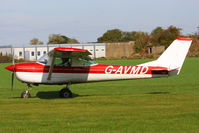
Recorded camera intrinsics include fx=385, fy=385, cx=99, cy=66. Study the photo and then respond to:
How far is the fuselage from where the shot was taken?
47.0 feet

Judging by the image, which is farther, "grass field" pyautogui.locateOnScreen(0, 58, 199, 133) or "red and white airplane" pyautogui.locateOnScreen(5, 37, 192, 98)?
"red and white airplane" pyautogui.locateOnScreen(5, 37, 192, 98)

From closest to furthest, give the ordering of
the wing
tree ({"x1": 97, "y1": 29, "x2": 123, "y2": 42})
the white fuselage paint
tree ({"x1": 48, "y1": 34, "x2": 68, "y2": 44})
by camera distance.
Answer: the wing < the white fuselage paint < tree ({"x1": 48, "y1": 34, "x2": 68, "y2": 44}) < tree ({"x1": 97, "y1": 29, "x2": 123, "y2": 42})

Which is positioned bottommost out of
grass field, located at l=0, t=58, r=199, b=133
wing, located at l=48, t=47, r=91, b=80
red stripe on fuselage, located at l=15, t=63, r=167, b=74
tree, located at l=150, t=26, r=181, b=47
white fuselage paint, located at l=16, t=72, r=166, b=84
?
grass field, located at l=0, t=58, r=199, b=133

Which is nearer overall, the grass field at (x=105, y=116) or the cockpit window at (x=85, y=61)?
the grass field at (x=105, y=116)

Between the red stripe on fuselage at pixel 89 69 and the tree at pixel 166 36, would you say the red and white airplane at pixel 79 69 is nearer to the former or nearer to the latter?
the red stripe on fuselage at pixel 89 69

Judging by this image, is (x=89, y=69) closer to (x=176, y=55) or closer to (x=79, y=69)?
(x=79, y=69)

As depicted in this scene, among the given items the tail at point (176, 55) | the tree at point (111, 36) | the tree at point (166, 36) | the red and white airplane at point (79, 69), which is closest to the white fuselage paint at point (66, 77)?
the red and white airplane at point (79, 69)

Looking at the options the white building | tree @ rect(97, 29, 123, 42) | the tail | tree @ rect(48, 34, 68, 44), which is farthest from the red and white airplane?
tree @ rect(97, 29, 123, 42)

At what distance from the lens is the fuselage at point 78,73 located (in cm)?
1432

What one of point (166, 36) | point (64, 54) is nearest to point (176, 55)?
point (64, 54)

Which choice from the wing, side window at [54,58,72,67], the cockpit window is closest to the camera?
the wing

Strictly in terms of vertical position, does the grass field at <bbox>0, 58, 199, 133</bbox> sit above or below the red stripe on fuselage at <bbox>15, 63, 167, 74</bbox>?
Answer: below

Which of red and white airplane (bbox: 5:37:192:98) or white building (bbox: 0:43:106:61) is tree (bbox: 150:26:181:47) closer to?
white building (bbox: 0:43:106:61)

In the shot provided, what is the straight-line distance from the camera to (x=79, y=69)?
Answer: 14742 mm
